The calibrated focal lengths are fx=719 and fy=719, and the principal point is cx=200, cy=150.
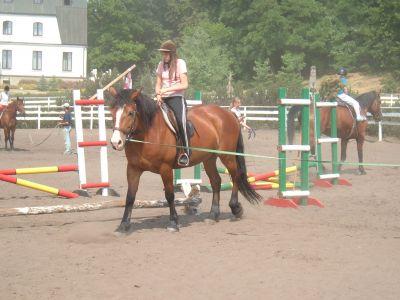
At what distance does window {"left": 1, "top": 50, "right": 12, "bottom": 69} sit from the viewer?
9000 centimetres

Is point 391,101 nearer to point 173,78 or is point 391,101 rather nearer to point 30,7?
point 173,78

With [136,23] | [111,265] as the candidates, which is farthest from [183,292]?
[136,23]

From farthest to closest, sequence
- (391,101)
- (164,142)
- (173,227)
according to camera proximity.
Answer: (391,101) → (164,142) → (173,227)

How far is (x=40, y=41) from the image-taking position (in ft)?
302

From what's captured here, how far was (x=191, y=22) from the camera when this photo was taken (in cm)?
9519

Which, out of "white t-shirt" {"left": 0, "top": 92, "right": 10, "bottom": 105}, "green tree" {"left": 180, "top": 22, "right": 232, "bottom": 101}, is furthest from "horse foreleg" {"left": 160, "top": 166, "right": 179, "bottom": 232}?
"green tree" {"left": 180, "top": 22, "right": 232, "bottom": 101}

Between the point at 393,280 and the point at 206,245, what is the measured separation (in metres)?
2.60

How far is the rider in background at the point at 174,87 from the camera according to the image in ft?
34.8

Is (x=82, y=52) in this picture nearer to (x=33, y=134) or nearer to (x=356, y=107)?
(x=33, y=134)

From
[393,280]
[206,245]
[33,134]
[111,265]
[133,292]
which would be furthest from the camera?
[33,134]

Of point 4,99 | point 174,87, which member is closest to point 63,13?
point 4,99

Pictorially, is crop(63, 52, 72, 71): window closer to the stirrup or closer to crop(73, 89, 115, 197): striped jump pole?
crop(73, 89, 115, 197): striped jump pole

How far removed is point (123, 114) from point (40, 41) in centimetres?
8567

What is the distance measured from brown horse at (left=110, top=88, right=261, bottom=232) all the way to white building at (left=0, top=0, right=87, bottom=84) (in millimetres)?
80987
